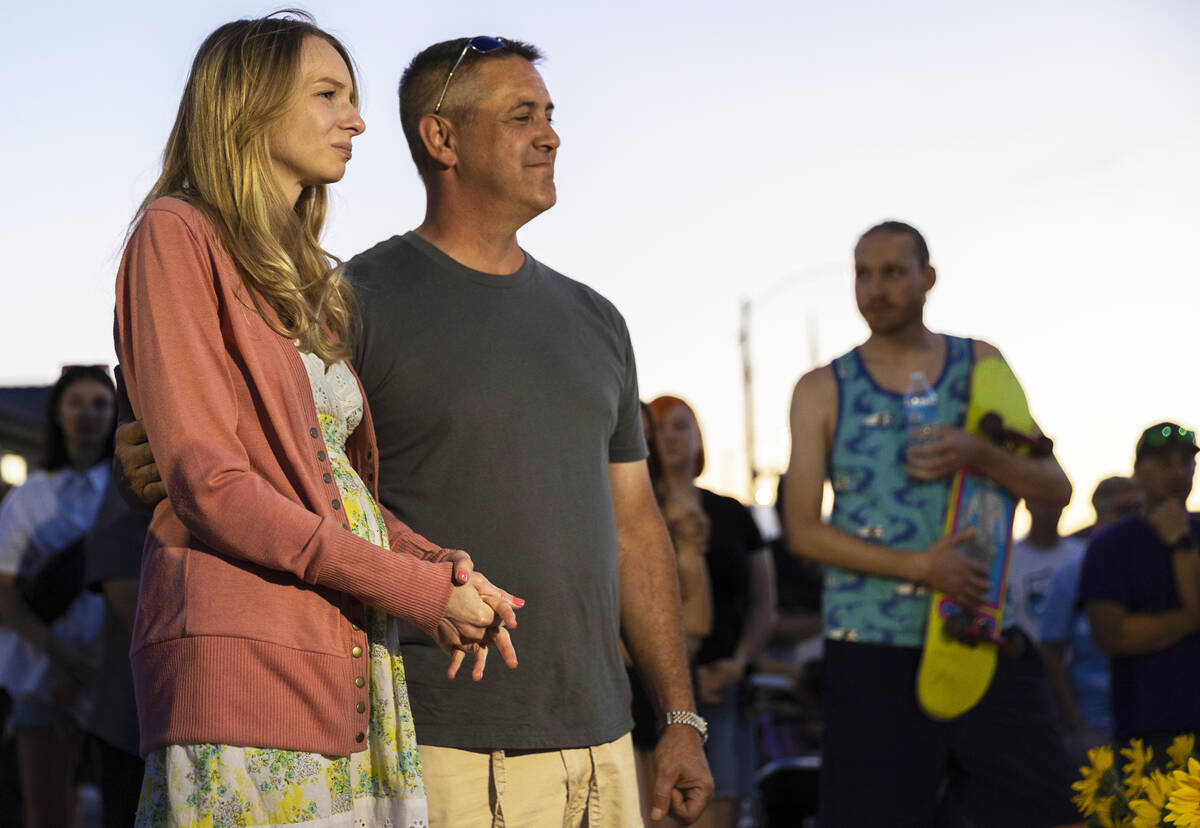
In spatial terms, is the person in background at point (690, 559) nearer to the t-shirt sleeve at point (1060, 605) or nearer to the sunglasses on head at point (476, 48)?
the sunglasses on head at point (476, 48)

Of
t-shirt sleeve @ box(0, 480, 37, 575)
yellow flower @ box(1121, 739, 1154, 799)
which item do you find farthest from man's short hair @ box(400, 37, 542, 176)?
t-shirt sleeve @ box(0, 480, 37, 575)

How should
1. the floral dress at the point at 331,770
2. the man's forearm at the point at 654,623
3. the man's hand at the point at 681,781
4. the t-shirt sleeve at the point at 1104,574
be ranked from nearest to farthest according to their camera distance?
the floral dress at the point at 331,770 < the man's hand at the point at 681,781 < the man's forearm at the point at 654,623 < the t-shirt sleeve at the point at 1104,574

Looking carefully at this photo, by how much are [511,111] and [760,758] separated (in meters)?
7.33

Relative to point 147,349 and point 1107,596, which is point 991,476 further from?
point 147,349

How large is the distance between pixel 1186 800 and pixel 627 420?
1570 mm

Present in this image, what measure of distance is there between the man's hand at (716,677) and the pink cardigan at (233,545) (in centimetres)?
395

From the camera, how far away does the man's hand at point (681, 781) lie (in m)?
3.51

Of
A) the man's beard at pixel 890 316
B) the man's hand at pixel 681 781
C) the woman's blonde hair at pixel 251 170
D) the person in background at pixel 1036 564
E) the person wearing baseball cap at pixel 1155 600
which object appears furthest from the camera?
the person in background at pixel 1036 564

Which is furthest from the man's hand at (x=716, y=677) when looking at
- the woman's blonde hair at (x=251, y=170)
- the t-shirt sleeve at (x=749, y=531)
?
the woman's blonde hair at (x=251, y=170)

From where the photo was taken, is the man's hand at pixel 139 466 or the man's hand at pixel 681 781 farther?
the man's hand at pixel 681 781

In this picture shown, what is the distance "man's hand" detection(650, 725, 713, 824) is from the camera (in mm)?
3508

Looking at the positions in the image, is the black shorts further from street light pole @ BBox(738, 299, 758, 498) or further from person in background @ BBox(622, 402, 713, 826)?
street light pole @ BBox(738, 299, 758, 498)

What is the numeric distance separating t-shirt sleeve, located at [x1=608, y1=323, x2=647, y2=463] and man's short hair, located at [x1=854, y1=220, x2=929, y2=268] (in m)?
1.59

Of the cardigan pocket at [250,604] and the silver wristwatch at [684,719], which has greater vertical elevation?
the cardigan pocket at [250,604]
